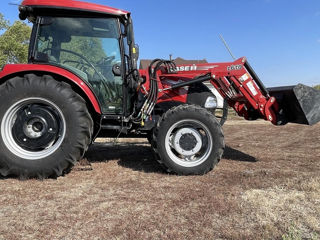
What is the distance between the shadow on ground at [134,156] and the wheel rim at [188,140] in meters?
0.38

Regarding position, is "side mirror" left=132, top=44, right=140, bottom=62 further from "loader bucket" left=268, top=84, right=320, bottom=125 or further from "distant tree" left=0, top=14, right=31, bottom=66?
"distant tree" left=0, top=14, right=31, bottom=66

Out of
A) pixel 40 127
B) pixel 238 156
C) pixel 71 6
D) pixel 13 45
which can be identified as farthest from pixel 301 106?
pixel 13 45

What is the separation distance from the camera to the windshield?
3.70m

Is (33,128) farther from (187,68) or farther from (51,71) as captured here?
(187,68)

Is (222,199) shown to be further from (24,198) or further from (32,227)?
(24,198)

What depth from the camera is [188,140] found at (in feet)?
12.2

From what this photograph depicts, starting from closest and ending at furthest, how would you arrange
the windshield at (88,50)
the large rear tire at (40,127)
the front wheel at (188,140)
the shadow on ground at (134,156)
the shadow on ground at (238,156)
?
the large rear tire at (40,127) < the front wheel at (188,140) < the windshield at (88,50) < the shadow on ground at (134,156) < the shadow on ground at (238,156)

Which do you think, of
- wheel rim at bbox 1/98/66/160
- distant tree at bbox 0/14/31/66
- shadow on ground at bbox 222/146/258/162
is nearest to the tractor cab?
wheel rim at bbox 1/98/66/160

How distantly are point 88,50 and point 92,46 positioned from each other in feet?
0.26

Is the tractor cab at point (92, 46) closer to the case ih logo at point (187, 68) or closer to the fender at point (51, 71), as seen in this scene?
the fender at point (51, 71)

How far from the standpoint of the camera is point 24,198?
2.69 metres

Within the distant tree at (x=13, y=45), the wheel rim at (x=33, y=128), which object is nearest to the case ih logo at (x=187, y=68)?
the wheel rim at (x=33, y=128)

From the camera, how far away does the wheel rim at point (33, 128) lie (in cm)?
336

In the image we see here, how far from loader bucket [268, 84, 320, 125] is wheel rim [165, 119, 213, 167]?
1429 millimetres
